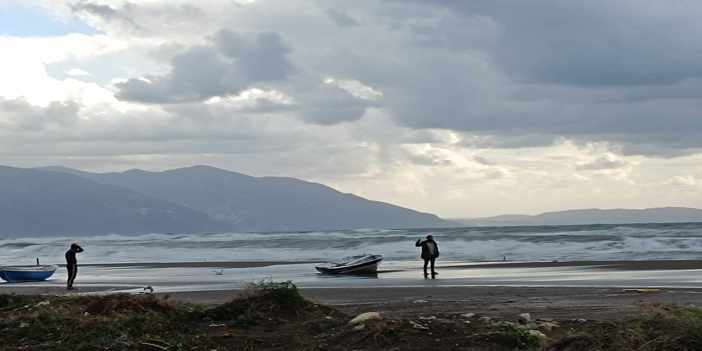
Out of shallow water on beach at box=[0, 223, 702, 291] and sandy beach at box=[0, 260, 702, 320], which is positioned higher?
shallow water on beach at box=[0, 223, 702, 291]

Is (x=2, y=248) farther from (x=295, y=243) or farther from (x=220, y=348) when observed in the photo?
(x=220, y=348)

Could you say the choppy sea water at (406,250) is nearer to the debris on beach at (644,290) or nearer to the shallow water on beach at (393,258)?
the shallow water on beach at (393,258)

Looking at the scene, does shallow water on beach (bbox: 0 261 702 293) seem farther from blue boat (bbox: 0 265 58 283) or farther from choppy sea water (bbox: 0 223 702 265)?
choppy sea water (bbox: 0 223 702 265)

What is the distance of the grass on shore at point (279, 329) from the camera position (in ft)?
35.1

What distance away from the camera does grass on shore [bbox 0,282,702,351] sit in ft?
35.1

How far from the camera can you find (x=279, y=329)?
1370 cm

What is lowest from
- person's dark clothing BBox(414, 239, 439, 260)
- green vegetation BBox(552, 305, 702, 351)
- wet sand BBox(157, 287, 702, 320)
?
wet sand BBox(157, 287, 702, 320)

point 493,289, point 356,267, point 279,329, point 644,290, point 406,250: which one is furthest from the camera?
point 406,250

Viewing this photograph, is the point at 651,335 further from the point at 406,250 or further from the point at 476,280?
the point at 406,250


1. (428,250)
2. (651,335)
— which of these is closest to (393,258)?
(428,250)

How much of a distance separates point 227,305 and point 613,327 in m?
6.10

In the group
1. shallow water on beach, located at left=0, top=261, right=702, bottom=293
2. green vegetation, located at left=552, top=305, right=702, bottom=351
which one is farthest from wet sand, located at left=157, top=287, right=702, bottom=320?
green vegetation, located at left=552, top=305, right=702, bottom=351

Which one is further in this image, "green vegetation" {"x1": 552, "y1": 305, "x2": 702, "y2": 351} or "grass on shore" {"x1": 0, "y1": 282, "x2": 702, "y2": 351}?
"grass on shore" {"x1": 0, "y1": 282, "x2": 702, "y2": 351}

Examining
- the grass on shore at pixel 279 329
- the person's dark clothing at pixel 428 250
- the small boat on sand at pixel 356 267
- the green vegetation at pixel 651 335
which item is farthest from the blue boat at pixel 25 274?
the green vegetation at pixel 651 335
